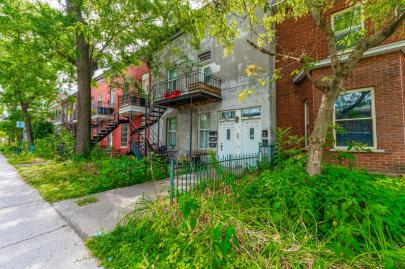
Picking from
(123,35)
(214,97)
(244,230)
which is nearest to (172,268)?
(244,230)

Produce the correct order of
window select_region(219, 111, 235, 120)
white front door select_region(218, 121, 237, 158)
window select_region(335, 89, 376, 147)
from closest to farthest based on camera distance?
window select_region(335, 89, 376, 147)
white front door select_region(218, 121, 237, 158)
window select_region(219, 111, 235, 120)

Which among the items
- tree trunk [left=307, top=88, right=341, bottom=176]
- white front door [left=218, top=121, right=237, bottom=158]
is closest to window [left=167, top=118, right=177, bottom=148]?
white front door [left=218, top=121, right=237, bottom=158]

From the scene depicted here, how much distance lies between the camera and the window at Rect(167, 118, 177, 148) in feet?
42.3

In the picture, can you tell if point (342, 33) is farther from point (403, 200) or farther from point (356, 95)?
point (403, 200)

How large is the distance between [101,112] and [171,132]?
7932mm

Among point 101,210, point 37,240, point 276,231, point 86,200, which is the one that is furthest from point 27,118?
point 276,231

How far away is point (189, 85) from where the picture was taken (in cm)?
1041

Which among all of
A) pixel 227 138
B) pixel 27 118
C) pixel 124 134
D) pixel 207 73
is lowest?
pixel 227 138

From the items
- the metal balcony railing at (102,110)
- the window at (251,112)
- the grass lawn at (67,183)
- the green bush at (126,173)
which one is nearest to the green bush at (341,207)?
the green bush at (126,173)

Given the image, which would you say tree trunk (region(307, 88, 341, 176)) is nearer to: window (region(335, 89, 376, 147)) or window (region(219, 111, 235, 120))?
window (region(335, 89, 376, 147))

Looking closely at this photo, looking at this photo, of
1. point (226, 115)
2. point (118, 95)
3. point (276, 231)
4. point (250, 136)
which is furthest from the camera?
point (118, 95)

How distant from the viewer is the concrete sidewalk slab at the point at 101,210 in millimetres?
3263

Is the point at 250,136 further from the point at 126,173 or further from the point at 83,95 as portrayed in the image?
the point at 83,95

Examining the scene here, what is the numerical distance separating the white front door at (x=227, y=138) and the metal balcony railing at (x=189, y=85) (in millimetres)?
1840
